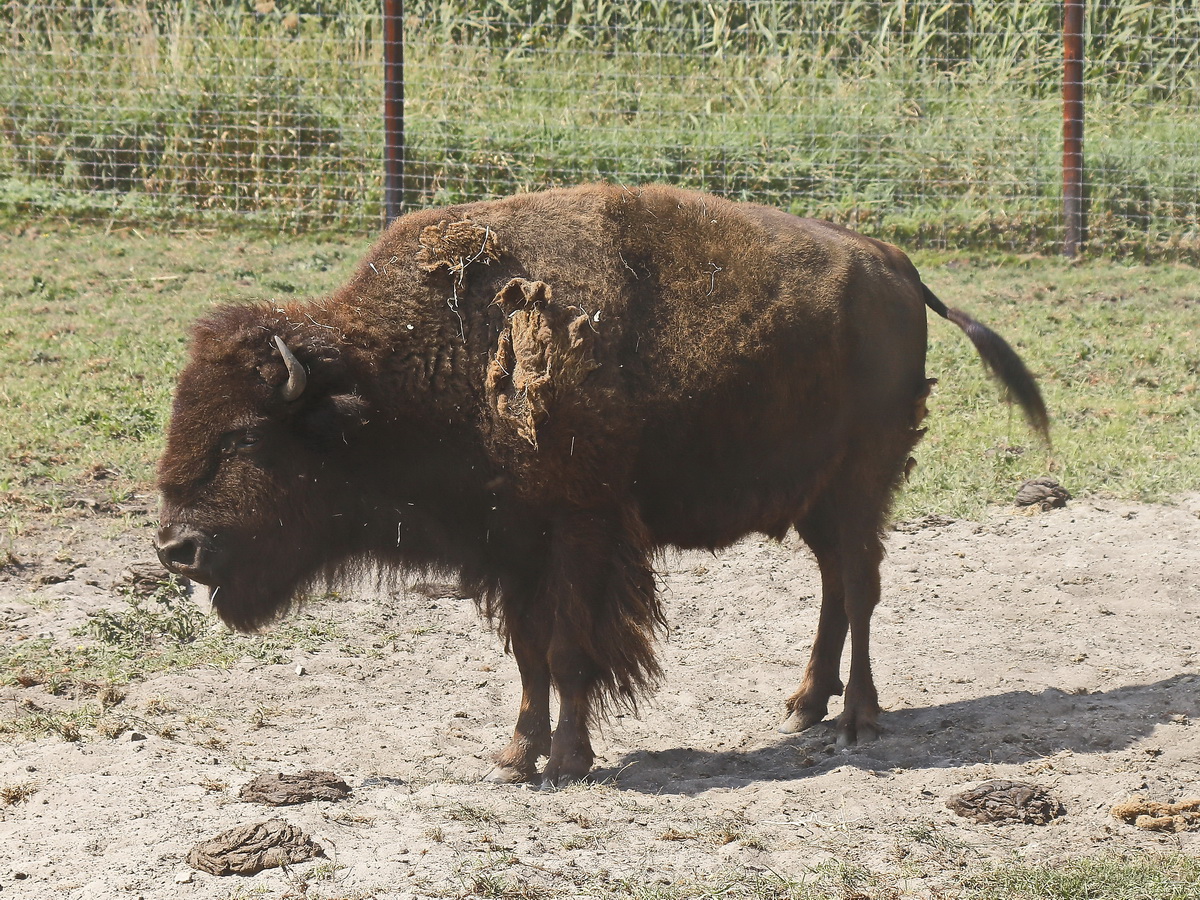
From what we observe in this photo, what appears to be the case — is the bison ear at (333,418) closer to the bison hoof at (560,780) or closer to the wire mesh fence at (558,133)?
the bison hoof at (560,780)

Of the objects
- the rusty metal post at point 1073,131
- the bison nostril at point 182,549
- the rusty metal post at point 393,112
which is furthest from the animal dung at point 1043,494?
the rusty metal post at point 393,112

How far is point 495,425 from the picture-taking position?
14.3 feet

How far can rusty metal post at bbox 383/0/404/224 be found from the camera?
1022 cm

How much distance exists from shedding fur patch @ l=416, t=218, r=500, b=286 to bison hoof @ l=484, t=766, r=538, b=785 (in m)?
1.72

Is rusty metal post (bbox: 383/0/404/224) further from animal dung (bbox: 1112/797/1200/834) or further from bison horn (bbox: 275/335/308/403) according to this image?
animal dung (bbox: 1112/797/1200/834)

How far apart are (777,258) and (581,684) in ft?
5.73

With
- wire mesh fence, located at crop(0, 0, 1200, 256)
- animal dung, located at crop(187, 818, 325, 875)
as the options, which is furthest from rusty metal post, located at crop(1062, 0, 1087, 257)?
animal dung, located at crop(187, 818, 325, 875)

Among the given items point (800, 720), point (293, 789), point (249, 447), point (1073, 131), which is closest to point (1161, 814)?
point (800, 720)

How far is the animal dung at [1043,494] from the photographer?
21.5 feet

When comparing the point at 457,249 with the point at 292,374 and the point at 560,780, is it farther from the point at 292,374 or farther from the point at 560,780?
the point at 560,780

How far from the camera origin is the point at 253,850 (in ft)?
11.1

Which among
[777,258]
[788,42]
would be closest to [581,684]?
[777,258]

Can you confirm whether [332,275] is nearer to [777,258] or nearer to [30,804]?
[777,258]

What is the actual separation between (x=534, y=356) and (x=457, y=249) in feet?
1.73
